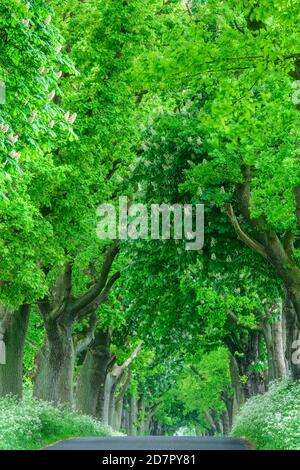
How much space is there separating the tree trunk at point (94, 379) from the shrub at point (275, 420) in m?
10.6

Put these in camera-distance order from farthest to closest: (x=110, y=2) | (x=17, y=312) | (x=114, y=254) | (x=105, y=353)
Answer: (x=105, y=353) < (x=114, y=254) < (x=17, y=312) < (x=110, y=2)

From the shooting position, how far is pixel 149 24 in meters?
28.5

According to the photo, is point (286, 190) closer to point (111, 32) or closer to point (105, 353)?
point (111, 32)

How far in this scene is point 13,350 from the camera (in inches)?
1152

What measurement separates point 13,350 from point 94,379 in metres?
11.7

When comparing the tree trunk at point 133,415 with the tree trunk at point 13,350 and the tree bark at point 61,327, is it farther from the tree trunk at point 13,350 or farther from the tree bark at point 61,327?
the tree trunk at point 13,350

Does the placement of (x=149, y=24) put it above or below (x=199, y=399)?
above

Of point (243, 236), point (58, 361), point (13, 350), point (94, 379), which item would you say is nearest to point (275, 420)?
point (243, 236)

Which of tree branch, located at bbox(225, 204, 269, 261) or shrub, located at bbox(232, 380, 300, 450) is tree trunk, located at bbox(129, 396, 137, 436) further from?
tree branch, located at bbox(225, 204, 269, 261)

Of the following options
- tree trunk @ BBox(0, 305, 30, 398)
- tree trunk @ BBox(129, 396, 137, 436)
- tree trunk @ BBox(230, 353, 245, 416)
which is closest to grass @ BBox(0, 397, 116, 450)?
tree trunk @ BBox(0, 305, 30, 398)
